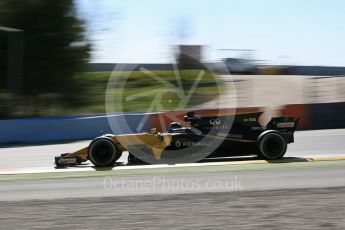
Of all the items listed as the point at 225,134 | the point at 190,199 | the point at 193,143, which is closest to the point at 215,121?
the point at 225,134

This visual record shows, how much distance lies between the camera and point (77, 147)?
15.8m

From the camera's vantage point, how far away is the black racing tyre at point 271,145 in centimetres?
1103

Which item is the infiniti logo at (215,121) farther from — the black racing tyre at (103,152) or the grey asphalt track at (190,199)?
the black racing tyre at (103,152)

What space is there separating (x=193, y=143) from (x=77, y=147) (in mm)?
5735

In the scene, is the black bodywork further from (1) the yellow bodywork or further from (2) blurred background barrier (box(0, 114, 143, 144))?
(2) blurred background barrier (box(0, 114, 143, 144))

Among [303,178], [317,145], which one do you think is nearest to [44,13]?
[317,145]

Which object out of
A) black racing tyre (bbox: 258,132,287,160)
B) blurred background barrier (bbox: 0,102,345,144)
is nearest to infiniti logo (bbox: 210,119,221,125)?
black racing tyre (bbox: 258,132,287,160)

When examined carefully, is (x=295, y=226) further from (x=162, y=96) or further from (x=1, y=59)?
(x=1, y=59)

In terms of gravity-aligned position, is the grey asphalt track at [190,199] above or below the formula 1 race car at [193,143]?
below

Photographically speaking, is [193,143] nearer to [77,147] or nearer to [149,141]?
[149,141]

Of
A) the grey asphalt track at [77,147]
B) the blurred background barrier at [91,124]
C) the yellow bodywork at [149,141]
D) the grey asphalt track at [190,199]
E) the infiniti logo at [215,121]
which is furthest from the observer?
the blurred background barrier at [91,124]

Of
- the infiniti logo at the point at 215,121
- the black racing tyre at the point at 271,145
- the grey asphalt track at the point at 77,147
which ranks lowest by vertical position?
the grey asphalt track at the point at 77,147

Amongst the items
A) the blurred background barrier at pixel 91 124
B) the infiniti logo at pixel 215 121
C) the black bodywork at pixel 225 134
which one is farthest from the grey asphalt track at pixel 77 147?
the infiniti logo at pixel 215 121

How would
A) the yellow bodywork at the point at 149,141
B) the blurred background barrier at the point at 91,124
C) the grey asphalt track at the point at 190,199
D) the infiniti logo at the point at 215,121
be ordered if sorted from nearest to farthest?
the grey asphalt track at the point at 190,199 → the yellow bodywork at the point at 149,141 → the infiniti logo at the point at 215,121 → the blurred background barrier at the point at 91,124
